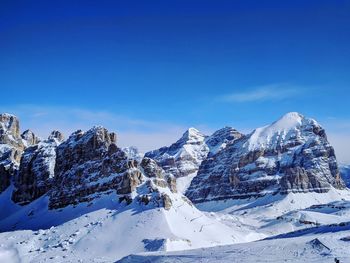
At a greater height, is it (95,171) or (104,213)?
(95,171)

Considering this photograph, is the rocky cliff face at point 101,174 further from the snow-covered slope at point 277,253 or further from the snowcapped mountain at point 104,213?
the snow-covered slope at point 277,253

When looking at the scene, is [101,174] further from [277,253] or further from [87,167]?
[277,253]

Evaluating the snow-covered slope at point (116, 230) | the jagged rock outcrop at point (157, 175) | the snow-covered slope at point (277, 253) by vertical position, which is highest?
the jagged rock outcrop at point (157, 175)

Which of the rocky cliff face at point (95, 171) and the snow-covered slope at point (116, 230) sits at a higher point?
the rocky cliff face at point (95, 171)

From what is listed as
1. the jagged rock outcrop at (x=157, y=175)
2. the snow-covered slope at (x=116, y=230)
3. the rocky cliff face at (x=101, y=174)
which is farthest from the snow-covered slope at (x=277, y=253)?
the jagged rock outcrop at (x=157, y=175)

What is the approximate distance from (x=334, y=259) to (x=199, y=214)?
334ft

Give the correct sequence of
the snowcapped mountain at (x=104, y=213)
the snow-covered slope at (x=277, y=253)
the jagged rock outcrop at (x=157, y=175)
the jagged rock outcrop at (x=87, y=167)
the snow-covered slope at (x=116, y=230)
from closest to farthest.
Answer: the snow-covered slope at (x=277, y=253), the snow-covered slope at (x=116, y=230), the snowcapped mountain at (x=104, y=213), the jagged rock outcrop at (x=157, y=175), the jagged rock outcrop at (x=87, y=167)

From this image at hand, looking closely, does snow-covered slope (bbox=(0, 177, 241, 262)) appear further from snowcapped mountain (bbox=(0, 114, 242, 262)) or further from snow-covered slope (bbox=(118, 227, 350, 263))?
snow-covered slope (bbox=(118, 227, 350, 263))

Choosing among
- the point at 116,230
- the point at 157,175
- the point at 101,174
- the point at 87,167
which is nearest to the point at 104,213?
the point at 116,230

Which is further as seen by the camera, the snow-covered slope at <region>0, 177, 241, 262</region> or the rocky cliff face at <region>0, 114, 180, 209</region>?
the rocky cliff face at <region>0, 114, 180, 209</region>

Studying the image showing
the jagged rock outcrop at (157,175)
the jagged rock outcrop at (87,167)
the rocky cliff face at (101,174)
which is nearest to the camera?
the rocky cliff face at (101,174)

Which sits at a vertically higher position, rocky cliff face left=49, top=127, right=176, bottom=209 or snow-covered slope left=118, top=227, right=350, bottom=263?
rocky cliff face left=49, top=127, right=176, bottom=209

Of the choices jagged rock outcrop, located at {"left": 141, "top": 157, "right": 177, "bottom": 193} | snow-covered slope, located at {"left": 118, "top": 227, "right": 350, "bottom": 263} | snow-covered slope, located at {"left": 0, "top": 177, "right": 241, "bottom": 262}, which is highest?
jagged rock outcrop, located at {"left": 141, "top": 157, "right": 177, "bottom": 193}

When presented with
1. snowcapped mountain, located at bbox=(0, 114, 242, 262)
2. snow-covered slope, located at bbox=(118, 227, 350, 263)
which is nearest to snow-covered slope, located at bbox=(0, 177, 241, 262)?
snowcapped mountain, located at bbox=(0, 114, 242, 262)
